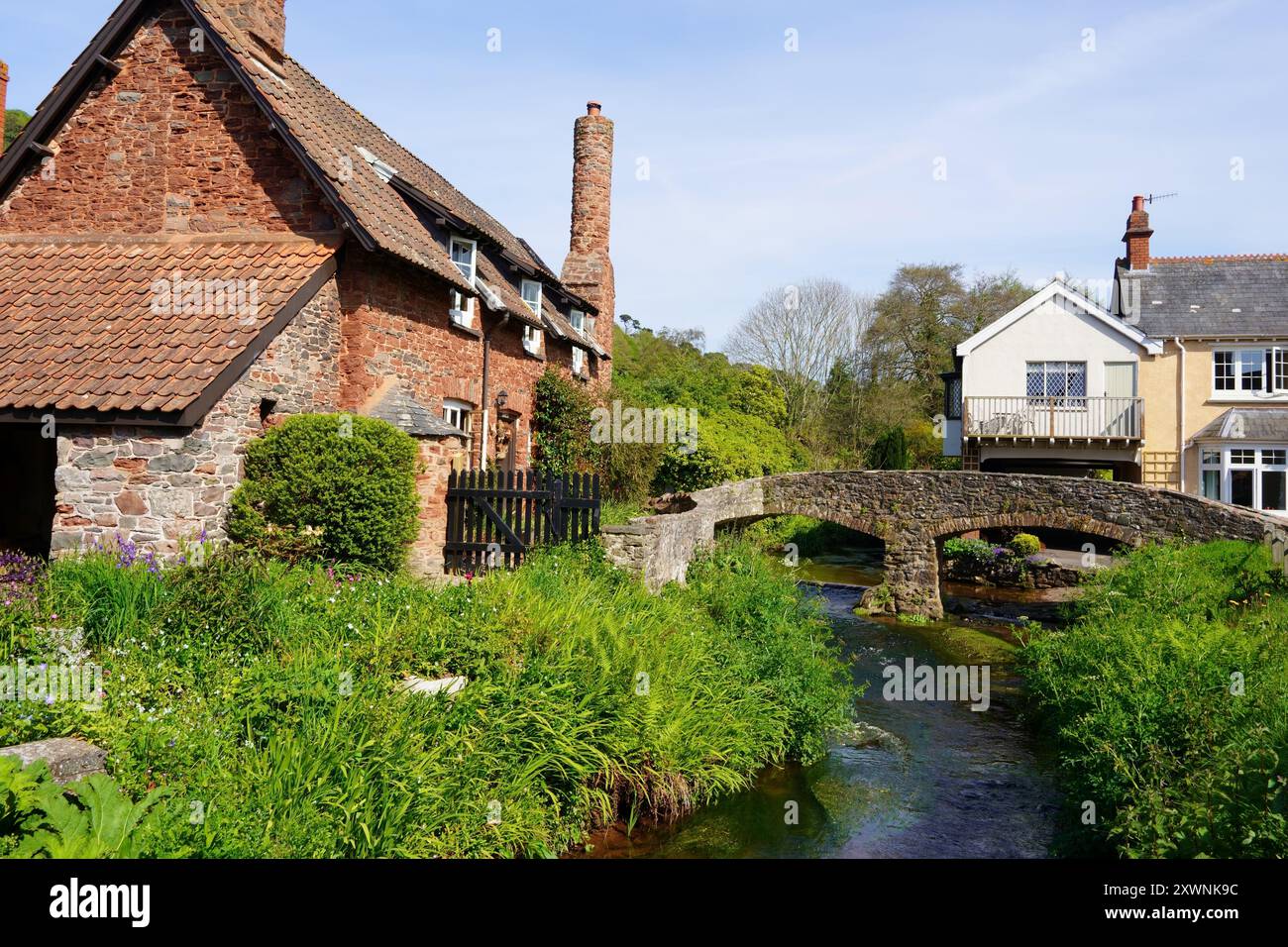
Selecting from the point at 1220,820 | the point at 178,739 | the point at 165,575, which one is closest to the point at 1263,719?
the point at 1220,820

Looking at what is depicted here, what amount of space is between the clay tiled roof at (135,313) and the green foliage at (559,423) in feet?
25.7

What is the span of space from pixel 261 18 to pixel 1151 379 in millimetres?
24676

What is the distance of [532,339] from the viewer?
18766 millimetres

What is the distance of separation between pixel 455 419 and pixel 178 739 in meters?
11.1

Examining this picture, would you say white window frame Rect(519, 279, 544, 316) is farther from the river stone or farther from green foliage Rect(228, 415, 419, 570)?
the river stone

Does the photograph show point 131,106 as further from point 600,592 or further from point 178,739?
point 178,739

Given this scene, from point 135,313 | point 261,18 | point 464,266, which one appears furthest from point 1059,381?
point 135,313

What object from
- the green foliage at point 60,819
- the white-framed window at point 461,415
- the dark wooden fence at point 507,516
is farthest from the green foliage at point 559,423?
the green foliage at point 60,819

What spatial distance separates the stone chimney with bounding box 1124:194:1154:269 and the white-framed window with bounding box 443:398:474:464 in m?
22.6

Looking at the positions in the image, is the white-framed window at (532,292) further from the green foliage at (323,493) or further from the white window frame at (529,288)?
the green foliage at (323,493)

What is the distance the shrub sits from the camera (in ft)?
81.9

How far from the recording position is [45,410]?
30.9 ft

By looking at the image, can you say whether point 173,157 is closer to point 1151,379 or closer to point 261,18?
point 261,18

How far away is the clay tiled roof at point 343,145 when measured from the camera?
1177cm
